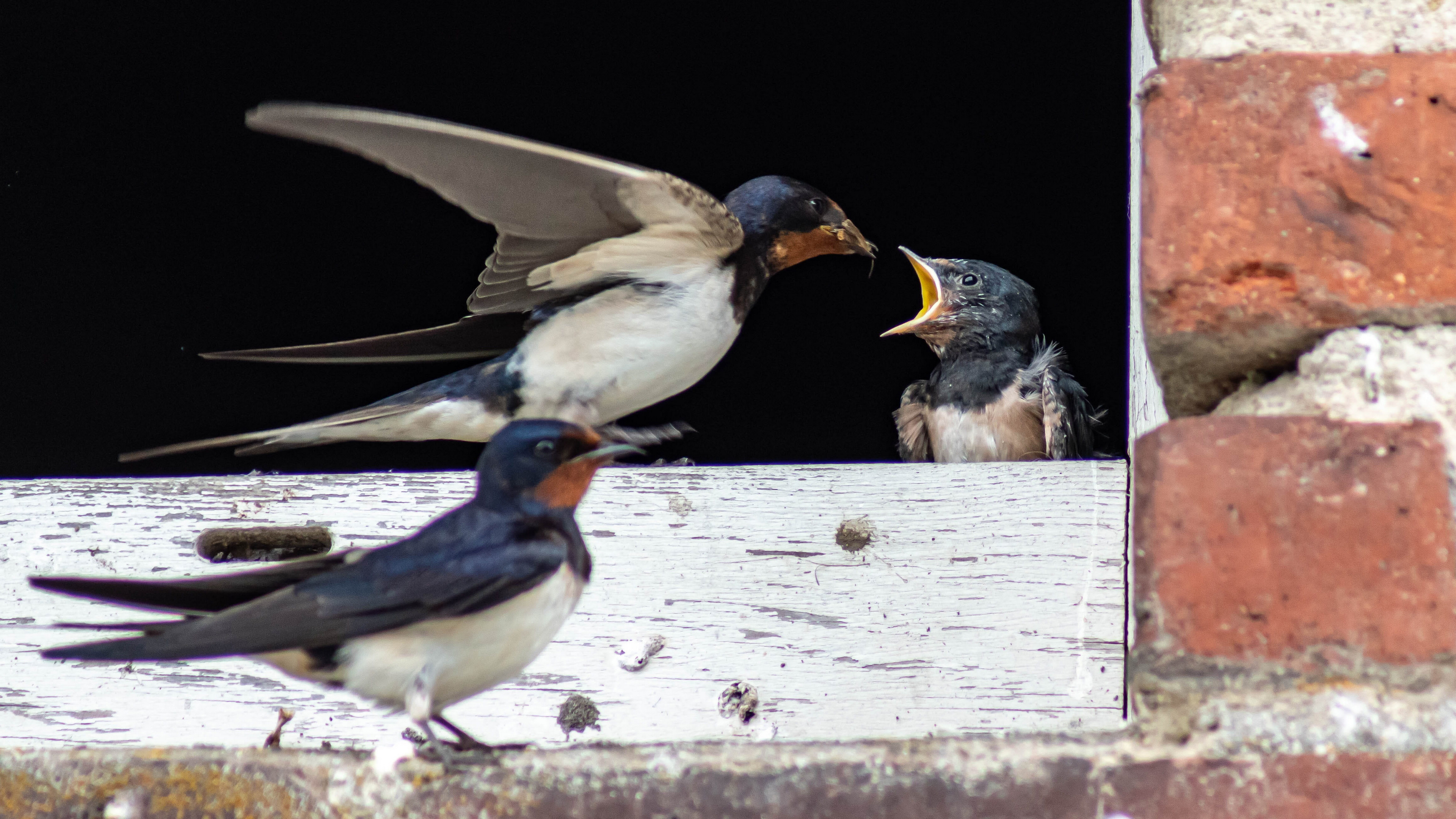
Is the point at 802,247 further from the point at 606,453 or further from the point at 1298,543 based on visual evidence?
the point at 1298,543

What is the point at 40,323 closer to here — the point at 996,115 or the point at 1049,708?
the point at 996,115

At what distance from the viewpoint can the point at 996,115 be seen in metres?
2.60

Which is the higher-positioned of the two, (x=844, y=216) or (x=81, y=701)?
(x=844, y=216)

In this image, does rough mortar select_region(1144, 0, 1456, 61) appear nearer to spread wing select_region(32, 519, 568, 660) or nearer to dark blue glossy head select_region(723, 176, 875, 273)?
spread wing select_region(32, 519, 568, 660)

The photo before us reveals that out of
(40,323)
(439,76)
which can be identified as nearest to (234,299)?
Answer: (40,323)

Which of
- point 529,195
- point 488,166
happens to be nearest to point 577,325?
point 529,195

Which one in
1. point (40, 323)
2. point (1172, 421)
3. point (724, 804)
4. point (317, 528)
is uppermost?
point (1172, 421)

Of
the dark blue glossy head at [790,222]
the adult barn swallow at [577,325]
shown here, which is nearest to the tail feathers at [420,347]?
the adult barn swallow at [577,325]

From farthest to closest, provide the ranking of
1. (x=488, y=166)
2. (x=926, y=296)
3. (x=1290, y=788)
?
(x=926, y=296)
(x=488, y=166)
(x=1290, y=788)

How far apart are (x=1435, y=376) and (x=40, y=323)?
2.49m

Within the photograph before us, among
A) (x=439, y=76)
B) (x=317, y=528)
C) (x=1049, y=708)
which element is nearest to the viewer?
(x=1049, y=708)

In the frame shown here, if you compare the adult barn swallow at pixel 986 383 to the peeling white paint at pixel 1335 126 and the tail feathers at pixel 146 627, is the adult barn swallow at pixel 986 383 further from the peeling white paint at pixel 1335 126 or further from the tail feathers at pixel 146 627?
the tail feathers at pixel 146 627

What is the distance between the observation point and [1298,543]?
820mm

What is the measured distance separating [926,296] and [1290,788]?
154 cm
